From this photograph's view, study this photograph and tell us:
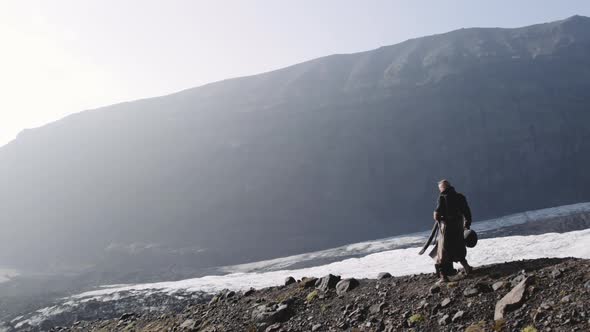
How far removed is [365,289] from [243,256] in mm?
63557

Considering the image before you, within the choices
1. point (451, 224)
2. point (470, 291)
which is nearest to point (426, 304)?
point (470, 291)

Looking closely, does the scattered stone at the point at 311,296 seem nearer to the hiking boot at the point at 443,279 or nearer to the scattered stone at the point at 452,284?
the hiking boot at the point at 443,279

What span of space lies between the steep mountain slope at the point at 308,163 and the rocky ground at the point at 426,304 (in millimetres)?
59888

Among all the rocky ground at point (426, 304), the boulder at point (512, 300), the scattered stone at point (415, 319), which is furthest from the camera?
the scattered stone at point (415, 319)

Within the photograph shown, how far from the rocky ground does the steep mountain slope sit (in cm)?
5989

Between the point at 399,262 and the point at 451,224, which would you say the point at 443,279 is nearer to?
the point at 451,224

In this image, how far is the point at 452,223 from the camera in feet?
34.1

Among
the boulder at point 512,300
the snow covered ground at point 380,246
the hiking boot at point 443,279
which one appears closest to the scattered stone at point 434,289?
the hiking boot at point 443,279

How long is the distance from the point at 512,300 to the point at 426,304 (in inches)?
72.0

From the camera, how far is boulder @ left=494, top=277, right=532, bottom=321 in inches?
308

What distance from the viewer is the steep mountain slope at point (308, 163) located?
281 ft

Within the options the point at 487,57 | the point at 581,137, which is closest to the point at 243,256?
the point at 581,137

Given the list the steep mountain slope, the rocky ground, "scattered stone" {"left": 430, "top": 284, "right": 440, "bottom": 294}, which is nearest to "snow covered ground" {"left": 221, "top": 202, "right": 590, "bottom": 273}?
the steep mountain slope

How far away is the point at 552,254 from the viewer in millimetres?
21281
